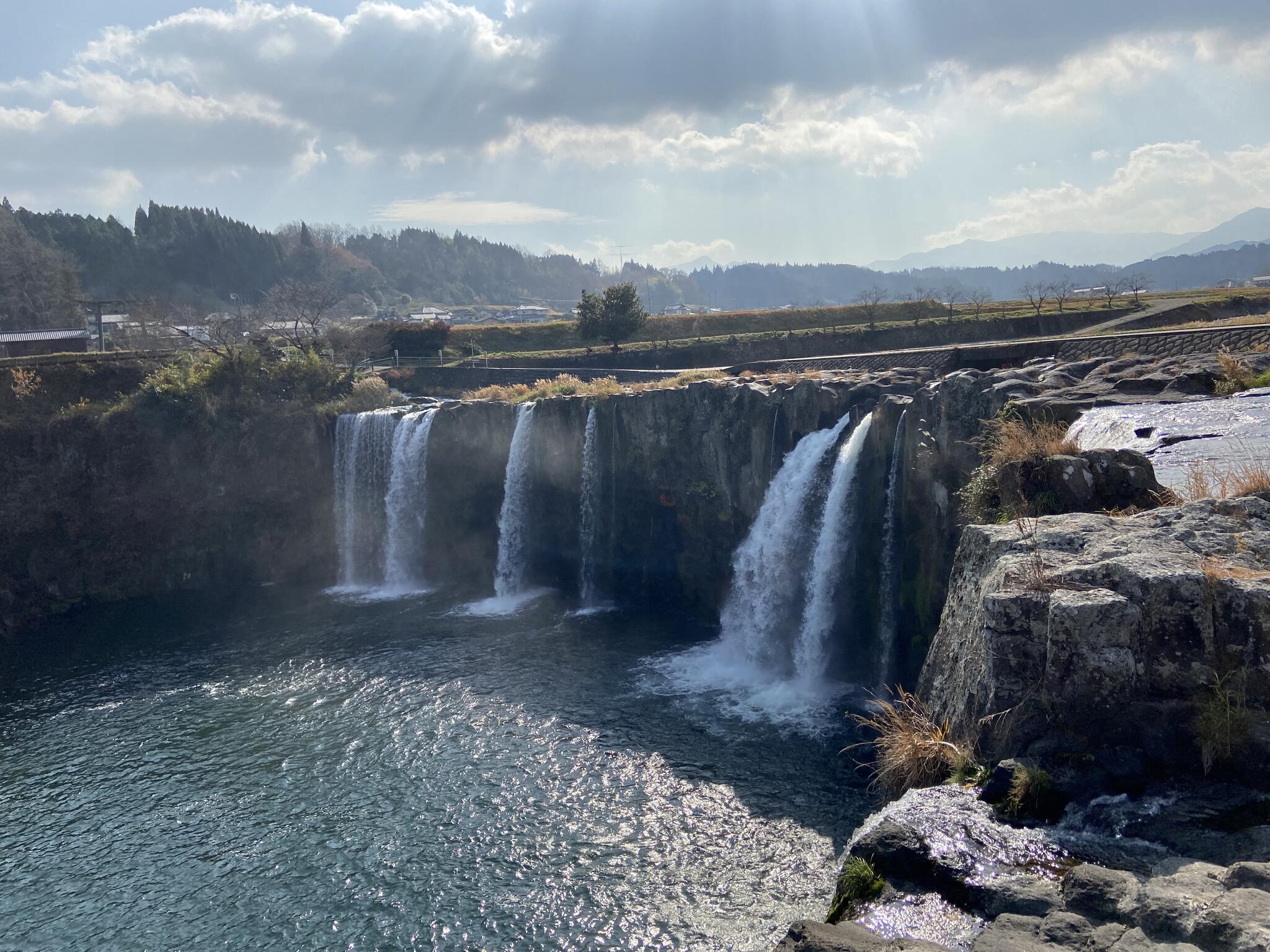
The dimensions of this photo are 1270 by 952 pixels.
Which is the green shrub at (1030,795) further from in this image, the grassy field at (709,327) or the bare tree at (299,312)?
the bare tree at (299,312)

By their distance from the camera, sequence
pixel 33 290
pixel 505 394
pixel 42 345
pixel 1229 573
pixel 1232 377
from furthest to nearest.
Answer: pixel 33 290
pixel 42 345
pixel 505 394
pixel 1232 377
pixel 1229 573

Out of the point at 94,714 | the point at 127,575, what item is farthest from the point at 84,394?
the point at 94,714

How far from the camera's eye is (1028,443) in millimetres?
15086

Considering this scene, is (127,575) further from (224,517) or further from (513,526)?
(513,526)

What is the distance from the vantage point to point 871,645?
2608 centimetres

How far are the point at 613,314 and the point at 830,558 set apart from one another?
36.9 metres

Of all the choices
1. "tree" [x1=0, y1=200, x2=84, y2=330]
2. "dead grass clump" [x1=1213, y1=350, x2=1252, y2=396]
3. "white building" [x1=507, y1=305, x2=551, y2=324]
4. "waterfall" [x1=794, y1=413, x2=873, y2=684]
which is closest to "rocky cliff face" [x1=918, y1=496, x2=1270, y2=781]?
"dead grass clump" [x1=1213, y1=350, x2=1252, y2=396]

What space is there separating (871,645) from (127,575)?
36.3 metres

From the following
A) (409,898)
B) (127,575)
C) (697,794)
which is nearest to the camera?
(409,898)

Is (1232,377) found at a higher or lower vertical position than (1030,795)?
higher

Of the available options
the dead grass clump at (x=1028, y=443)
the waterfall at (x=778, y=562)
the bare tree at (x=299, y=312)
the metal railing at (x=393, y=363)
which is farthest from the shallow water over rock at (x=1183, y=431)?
the metal railing at (x=393, y=363)

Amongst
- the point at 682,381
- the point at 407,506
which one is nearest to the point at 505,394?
the point at 407,506

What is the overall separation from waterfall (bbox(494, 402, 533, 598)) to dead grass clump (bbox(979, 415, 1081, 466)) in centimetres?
2400

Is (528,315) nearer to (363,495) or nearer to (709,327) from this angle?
(709,327)
